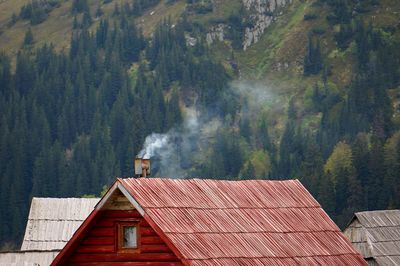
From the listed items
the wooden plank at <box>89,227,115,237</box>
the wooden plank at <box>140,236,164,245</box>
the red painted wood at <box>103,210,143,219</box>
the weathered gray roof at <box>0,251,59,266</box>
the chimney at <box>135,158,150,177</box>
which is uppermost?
the weathered gray roof at <box>0,251,59,266</box>

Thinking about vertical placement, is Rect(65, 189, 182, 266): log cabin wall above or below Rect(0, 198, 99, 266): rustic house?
below

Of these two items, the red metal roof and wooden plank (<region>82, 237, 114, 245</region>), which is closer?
the red metal roof

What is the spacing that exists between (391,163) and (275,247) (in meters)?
157

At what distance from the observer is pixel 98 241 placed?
33.6 metres

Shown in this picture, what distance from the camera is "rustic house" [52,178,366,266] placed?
32281 mm

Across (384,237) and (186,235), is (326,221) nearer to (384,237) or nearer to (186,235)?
(186,235)

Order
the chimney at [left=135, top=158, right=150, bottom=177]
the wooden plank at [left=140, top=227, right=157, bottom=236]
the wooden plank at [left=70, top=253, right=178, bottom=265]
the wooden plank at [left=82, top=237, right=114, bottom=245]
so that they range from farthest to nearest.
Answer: the chimney at [left=135, top=158, right=150, bottom=177], the wooden plank at [left=82, top=237, right=114, bottom=245], the wooden plank at [left=140, top=227, right=157, bottom=236], the wooden plank at [left=70, top=253, right=178, bottom=265]

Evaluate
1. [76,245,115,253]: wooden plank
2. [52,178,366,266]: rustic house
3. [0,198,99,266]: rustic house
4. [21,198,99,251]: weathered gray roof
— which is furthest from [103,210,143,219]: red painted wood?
[21,198,99,251]: weathered gray roof

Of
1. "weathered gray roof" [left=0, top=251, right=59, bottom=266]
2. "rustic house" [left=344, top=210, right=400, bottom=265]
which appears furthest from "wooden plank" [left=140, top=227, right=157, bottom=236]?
"rustic house" [left=344, top=210, right=400, bottom=265]

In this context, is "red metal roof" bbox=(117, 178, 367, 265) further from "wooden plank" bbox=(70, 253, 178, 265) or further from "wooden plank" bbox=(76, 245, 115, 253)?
"wooden plank" bbox=(76, 245, 115, 253)

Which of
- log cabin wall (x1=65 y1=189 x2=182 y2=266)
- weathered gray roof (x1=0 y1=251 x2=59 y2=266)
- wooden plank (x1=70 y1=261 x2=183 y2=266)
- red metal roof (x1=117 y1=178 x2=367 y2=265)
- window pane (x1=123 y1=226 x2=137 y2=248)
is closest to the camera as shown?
red metal roof (x1=117 y1=178 x2=367 y2=265)

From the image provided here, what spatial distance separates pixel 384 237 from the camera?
55438 millimetres

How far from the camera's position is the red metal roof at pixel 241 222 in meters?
32.3

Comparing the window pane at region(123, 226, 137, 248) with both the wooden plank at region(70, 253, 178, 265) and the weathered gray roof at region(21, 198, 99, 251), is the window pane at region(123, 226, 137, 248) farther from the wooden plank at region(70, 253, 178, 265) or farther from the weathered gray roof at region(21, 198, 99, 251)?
the weathered gray roof at region(21, 198, 99, 251)
